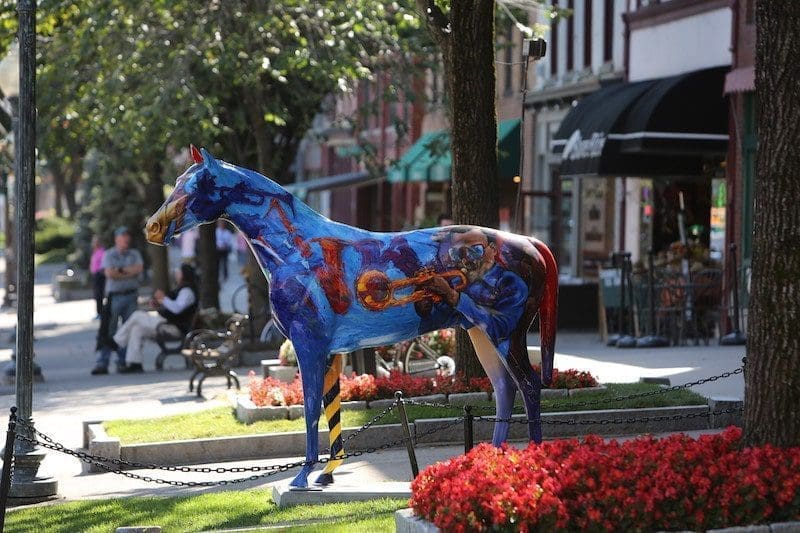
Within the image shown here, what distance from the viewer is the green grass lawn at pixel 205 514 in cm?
980

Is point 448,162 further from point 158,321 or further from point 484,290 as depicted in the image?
point 484,290

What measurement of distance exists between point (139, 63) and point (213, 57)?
1216 mm

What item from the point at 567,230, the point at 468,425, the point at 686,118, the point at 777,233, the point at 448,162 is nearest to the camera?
the point at 777,233

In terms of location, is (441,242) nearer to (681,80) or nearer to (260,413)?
(260,413)

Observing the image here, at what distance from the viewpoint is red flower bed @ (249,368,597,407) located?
14.3 metres

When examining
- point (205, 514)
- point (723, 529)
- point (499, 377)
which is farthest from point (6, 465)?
point (723, 529)

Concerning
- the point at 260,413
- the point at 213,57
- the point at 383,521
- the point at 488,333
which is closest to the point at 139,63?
the point at 213,57

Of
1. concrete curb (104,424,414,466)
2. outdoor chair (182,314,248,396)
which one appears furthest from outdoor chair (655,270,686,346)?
concrete curb (104,424,414,466)

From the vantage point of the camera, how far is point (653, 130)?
23531 mm

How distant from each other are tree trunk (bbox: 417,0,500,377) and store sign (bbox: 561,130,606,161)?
10408 millimetres

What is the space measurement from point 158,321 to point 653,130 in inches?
304

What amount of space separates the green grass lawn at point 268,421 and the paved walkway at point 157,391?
0.46m

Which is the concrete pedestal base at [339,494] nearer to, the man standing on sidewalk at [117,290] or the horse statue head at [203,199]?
the horse statue head at [203,199]

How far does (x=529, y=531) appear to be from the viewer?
316 inches
